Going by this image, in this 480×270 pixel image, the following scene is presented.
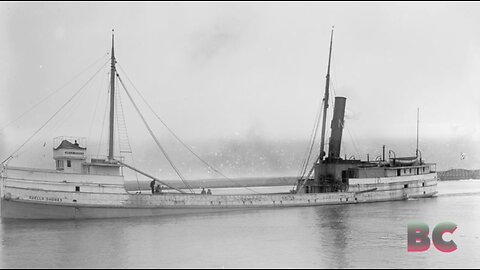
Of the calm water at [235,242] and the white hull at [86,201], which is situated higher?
the white hull at [86,201]

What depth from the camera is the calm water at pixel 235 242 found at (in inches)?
822

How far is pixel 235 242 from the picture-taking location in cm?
2548

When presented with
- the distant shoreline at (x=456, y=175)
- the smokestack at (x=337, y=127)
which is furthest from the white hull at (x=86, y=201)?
the distant shoreline at (x=456, y=175)

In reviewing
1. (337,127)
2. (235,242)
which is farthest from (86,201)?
(337,127)

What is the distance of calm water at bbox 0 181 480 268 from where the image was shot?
2088cm

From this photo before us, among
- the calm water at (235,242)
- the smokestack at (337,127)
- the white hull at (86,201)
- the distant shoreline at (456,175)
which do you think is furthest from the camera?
the distant shoreline at (456,175)

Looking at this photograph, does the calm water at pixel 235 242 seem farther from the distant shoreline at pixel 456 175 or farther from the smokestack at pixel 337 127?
the distant shoreline at pixel 456 175

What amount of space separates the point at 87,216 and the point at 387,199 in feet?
90.7

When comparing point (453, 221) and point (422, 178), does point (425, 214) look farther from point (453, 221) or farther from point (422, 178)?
point (422, 178)

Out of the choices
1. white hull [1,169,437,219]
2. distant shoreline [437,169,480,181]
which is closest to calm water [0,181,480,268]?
white hull [1,169,437,219]

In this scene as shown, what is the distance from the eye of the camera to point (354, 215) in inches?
1485

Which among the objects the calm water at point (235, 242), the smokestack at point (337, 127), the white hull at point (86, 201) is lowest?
the calm water at point (235, 242)

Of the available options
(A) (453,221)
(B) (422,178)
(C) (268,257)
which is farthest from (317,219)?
(B) (422,178)

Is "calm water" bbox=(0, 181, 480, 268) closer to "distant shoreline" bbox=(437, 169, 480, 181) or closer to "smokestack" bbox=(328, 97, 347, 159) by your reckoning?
"smokestack" bbox=(328, 97, 347, 159)
